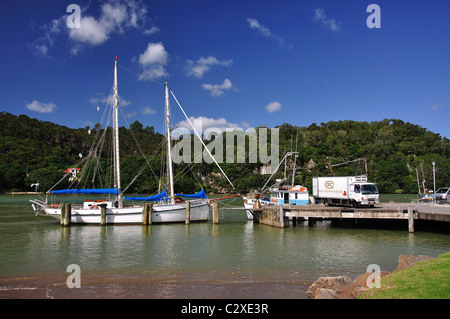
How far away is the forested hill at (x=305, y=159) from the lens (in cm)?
10900

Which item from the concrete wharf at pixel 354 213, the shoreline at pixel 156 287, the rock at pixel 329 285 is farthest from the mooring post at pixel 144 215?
the rock at pixel 329 285

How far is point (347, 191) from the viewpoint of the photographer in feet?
114

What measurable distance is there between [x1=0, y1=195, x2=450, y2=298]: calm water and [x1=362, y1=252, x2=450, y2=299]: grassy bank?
15.2ft

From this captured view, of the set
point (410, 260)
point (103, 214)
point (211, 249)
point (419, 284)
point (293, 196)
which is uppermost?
point (293, 196)

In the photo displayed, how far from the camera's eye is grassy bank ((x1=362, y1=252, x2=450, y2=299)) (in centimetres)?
939

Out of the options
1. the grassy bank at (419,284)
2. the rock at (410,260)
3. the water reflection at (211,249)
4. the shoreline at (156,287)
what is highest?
the grassy bank at (419,284)

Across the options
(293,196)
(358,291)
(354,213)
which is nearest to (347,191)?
(354,213)

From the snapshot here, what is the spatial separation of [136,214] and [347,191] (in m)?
24.5

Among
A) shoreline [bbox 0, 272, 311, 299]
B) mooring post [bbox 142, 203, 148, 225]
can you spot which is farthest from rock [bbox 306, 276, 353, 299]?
mooring post [bbox 142, 203, 148, 225]

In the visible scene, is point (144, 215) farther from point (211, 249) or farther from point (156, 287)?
point (156, 287)

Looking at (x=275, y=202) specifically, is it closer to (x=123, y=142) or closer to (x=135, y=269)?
(x=135, y=269)

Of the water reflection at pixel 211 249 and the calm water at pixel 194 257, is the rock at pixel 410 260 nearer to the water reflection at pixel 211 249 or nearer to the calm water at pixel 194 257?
the calm water at pixel 194 257

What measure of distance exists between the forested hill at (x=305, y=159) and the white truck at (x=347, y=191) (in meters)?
58.8

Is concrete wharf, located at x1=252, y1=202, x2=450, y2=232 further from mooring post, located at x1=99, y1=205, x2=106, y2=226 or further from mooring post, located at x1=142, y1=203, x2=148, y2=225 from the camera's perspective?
mooring post, located at x1=99, y1=205, x2=106, y2=226
